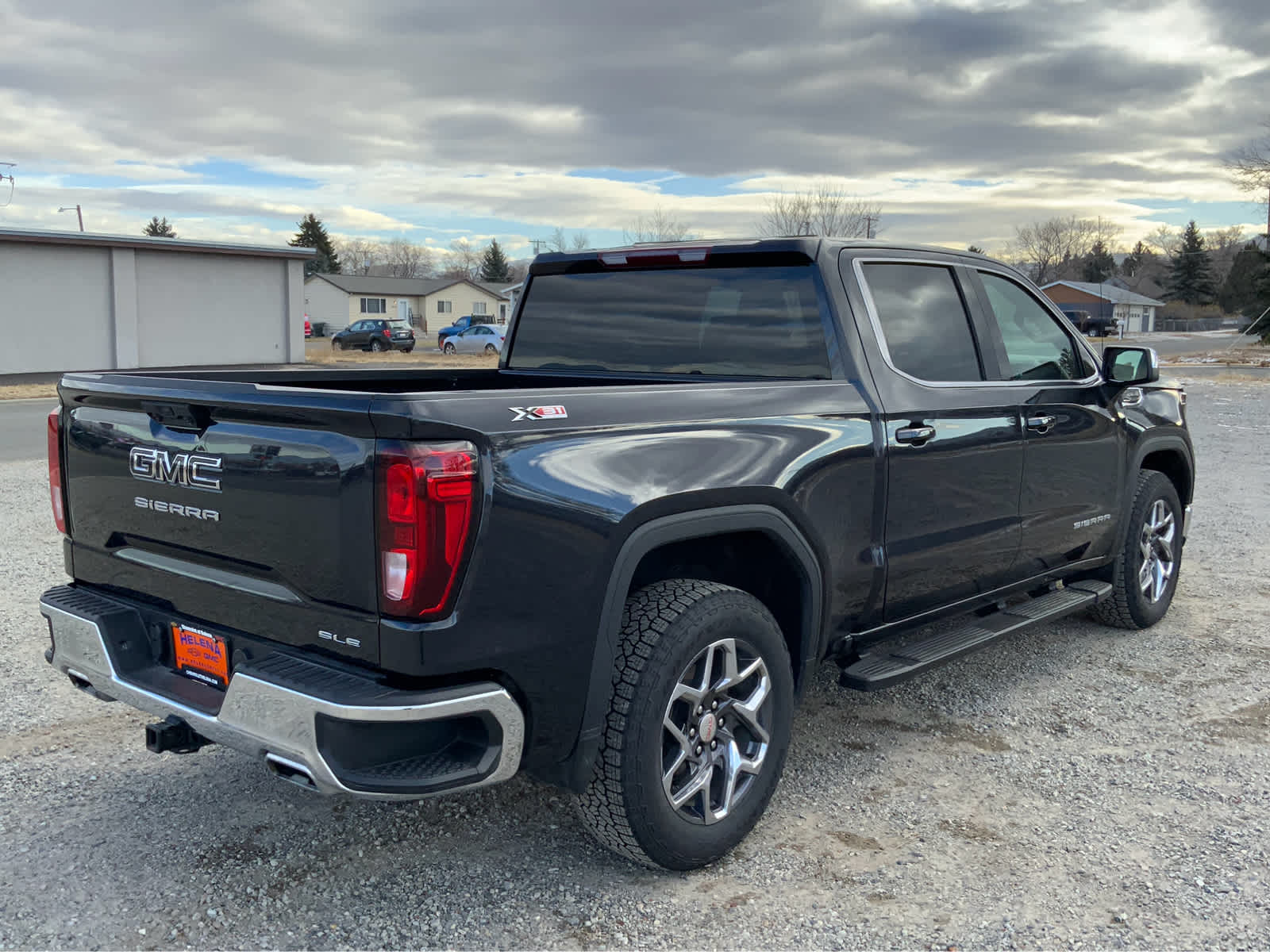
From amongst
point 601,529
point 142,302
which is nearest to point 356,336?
point 142,302

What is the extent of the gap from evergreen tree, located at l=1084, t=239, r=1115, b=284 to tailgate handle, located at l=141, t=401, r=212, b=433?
346 ft

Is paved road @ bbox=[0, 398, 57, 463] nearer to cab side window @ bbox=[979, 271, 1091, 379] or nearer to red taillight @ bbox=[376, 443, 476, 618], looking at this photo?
cab side window @ bbox=[979, 271, 1091, 379]

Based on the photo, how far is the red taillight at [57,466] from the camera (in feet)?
11.6

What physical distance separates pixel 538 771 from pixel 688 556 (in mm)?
897

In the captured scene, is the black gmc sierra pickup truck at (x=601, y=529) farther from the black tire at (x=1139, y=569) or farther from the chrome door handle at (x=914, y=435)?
the black tire at (x=1139, y=569)

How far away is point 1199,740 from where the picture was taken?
14.1 ft

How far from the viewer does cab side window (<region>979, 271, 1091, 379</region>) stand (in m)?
4.66

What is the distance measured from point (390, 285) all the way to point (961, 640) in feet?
262

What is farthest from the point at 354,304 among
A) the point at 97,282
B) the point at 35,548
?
the point at 35,548

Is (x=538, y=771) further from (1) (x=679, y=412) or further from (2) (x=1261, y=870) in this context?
(2) (x=1261, y=870)

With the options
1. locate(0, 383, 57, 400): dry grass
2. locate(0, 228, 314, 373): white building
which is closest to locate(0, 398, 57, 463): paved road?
locate(0, 383, 57, 400): dry grass

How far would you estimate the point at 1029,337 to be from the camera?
15.8ft

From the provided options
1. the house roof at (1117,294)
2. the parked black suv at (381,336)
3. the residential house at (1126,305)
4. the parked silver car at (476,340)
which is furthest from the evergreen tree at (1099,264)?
the parked black suv at (381,336)

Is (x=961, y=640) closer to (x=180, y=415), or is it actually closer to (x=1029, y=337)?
(x=1029, y=337)
